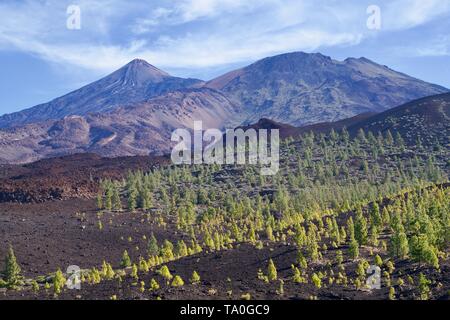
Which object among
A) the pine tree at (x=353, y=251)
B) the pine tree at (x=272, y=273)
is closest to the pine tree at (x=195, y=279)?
the pine tree at (x=272, y=273)

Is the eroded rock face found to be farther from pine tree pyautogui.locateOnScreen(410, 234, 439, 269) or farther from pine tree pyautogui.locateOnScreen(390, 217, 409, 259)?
pine tree pyautogui.locateOnScreen(410, 234, 439, 269)

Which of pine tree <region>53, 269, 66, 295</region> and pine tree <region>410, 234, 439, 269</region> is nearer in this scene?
pine tree <region>410, 234, 439, 269</region>

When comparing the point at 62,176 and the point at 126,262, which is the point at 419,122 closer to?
the point at 62,176

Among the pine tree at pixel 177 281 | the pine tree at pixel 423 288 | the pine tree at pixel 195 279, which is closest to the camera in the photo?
the pine tree at pixel 423 288

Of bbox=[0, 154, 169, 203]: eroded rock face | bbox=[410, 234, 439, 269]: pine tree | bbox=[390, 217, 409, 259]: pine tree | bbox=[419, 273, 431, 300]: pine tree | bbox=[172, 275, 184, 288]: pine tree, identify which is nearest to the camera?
bbox=[419, 273, 431, 300]: pine tree

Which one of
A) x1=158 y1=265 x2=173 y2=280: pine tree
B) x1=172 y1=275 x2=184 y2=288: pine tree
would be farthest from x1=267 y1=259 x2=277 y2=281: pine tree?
x1=158 y1=265 x2=173 y2=280: pine tree

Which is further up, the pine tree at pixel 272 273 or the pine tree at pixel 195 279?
the pine tree at pixel 272 273

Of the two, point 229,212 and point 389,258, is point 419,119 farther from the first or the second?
point 389,258

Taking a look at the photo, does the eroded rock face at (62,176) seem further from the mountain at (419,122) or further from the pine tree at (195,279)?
the pine tree at (195,279)

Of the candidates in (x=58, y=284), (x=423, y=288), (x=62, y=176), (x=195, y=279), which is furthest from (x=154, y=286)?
(x=62, y=176)
